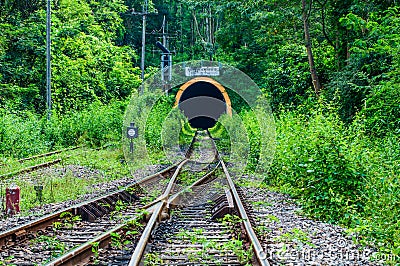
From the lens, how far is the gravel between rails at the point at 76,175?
7.59 metres

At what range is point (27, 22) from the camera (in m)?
25.9

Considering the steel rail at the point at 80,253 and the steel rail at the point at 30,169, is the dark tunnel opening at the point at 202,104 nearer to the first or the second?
the steel rail at the point at 30,169

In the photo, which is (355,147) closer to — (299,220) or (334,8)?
(299,220)

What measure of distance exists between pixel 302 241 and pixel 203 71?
1794cm

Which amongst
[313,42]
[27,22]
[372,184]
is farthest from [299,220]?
[27,22]

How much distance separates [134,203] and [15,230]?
127 inches

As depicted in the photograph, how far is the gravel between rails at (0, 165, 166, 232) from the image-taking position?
7.59 m

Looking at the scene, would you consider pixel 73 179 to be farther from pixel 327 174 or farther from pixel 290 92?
pixel 290 92

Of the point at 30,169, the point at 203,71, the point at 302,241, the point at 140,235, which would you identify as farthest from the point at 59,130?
the point at 302,241

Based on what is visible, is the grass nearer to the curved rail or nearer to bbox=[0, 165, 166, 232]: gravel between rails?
bbox=[0, 165, 166, 232]: gravel between rails

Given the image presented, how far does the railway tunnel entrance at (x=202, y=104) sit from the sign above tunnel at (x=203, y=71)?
28.1 ft

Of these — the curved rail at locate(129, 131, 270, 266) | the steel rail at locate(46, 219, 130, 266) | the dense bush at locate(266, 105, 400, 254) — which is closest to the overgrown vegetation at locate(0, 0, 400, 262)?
the dense bush at locate(266, 105, 400, 254)

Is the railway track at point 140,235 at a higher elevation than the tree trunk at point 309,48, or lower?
lower

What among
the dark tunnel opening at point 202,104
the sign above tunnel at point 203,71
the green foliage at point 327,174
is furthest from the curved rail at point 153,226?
the dark tunnel opening at point 202,104
